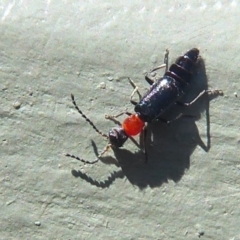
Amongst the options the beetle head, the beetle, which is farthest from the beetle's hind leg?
the beetle head

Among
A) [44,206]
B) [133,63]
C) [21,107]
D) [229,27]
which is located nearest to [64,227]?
[44,206]

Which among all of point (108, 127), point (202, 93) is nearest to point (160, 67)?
point (202, 93)

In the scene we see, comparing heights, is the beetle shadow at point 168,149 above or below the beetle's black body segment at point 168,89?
below

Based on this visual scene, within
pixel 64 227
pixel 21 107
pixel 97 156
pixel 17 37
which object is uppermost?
pixel 17 37

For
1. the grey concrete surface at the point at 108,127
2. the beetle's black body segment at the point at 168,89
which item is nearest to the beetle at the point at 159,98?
the beetle's black body segment at the point at 168,89

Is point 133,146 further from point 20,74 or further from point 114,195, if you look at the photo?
point 20,74

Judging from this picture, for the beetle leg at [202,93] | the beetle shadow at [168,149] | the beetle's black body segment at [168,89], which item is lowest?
the beetle shadow at [168,149]

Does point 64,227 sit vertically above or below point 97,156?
below

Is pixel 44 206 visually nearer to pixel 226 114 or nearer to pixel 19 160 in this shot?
pixel 19 160

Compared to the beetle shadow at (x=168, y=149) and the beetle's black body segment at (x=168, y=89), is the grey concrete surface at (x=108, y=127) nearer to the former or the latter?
the beetle shadow at (x=168, y=149)
